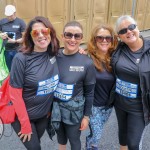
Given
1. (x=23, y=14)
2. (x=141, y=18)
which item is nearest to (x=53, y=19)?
(x=23, y=14)

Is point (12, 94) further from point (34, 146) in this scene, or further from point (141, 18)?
point (141, 18)

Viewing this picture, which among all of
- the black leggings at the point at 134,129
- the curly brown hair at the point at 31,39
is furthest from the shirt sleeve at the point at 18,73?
the black leggings at the point at 134,129

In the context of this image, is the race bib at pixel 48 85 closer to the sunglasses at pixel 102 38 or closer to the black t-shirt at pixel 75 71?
the black t-shirt at pixel 75 71

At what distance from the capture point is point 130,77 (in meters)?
2.43

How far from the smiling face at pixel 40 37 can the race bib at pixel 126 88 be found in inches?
36.2

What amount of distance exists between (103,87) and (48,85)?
0.75 meters

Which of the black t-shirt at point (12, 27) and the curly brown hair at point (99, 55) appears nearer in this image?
the curly brown hair at point (99, 55)

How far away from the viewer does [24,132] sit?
2.15 metres

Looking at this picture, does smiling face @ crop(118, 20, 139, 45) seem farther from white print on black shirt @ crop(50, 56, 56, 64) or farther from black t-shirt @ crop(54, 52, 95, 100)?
white print on black shirt @ crop(50, 56, 56, 64)

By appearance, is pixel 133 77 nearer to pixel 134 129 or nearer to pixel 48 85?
pixel 134 129

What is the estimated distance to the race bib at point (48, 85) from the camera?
2.14m

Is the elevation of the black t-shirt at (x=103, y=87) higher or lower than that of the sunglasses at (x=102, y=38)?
lower

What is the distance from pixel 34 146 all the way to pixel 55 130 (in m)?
0.39

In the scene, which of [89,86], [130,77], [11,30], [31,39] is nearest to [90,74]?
[89,86]
